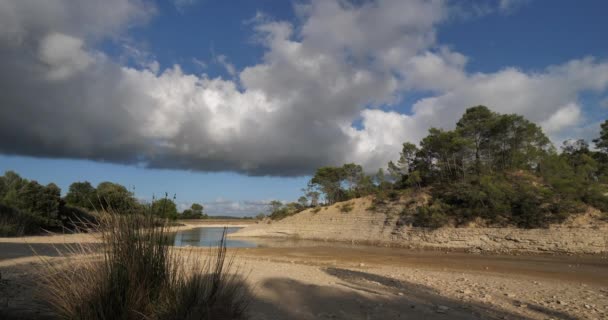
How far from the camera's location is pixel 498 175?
32.2 m

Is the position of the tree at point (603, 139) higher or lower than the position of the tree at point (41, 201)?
higher

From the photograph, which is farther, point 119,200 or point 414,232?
point 414,232

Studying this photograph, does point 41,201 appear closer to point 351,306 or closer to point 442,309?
point 351,306

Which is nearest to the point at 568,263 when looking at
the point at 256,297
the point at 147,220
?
the point at 256,297

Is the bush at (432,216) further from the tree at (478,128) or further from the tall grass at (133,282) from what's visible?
the tall grass at (133,282)

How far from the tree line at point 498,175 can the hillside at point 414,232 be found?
1.04m

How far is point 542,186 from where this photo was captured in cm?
2822

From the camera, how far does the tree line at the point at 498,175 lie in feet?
84.6

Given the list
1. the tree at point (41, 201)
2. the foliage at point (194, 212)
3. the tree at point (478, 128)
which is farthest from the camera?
the foliage at point (194, 212)

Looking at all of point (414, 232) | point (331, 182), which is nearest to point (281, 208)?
point (331, 182)

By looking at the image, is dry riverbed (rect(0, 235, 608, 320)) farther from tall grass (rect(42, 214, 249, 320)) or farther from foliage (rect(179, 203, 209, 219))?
foliage (rect(179, 203, 209, 219))

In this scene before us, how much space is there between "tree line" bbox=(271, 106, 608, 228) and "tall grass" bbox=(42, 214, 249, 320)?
27.6 m

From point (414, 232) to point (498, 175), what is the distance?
30.5 ft

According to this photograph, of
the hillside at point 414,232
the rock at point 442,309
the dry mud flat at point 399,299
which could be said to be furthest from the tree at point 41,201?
the rock at point 442,309
